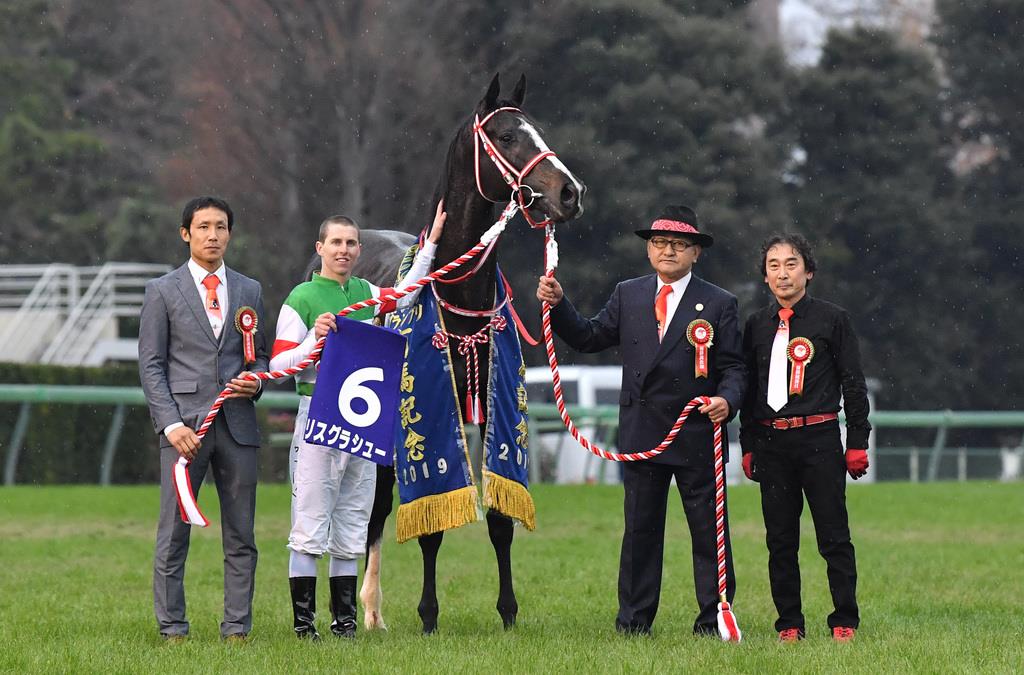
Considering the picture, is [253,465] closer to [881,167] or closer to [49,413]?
[49,413]

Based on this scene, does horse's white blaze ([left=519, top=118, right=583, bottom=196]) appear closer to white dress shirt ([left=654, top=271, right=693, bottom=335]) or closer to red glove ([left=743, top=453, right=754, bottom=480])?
white dress shirt ([left=654, top=271, right=693, bottom=335])

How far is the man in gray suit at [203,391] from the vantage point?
6777 millimetres

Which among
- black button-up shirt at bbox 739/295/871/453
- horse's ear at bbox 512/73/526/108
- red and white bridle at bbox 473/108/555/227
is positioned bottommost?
black button-up shirt at bbox 739/295/871/453

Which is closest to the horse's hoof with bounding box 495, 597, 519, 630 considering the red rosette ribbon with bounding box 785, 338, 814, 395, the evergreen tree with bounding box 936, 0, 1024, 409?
the red rosette ribbon with bounding box 785, 338, 814, 395

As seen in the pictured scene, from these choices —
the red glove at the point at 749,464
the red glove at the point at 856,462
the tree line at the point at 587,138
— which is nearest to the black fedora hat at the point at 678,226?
the red glove at the point at 749,464

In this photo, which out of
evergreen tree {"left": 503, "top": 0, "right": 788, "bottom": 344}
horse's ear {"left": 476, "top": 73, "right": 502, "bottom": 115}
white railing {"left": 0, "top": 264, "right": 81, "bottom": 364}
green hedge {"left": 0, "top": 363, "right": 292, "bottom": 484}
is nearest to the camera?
horse's ear {"left": 476, "top": 73, "right": 502, "bottom": 115}

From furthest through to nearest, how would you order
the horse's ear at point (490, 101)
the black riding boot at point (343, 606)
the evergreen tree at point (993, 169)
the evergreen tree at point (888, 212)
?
1. the evergreen tree at point (993, 169)
2. the evergreen tree at point (888, 212)
3. the horse's ear at point (490, 101)
4. the black riding boot at point (343, 606)

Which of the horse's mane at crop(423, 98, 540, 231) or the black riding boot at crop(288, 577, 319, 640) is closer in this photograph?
the black riding boot at crop(288, 577, 319, 640)

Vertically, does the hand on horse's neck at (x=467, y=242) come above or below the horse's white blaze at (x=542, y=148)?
below

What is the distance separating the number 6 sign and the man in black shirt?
4.92ft

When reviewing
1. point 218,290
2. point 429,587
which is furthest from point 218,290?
point 429,587

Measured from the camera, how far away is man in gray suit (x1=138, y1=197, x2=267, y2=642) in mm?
6777

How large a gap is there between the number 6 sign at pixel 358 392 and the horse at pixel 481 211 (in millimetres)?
379

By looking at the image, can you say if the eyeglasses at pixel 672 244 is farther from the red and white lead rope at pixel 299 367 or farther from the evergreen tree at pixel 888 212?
the evergreen tree at pixel 888 212
